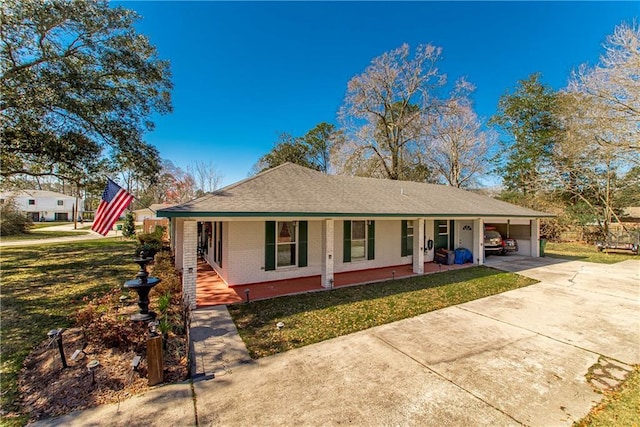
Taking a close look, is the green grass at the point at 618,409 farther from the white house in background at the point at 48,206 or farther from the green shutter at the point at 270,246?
the white house in background at the point at 48,206

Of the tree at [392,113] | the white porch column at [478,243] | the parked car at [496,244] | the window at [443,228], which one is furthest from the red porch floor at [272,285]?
the tree at [392,113]

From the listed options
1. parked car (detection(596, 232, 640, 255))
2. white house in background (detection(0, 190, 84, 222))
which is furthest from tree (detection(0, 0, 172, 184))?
white house in background (detection(0, 190, 84, 222))

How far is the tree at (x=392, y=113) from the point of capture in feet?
76.9

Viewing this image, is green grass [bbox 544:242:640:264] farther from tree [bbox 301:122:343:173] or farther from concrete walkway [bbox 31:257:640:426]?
tree [bbox 301:122:343:173]

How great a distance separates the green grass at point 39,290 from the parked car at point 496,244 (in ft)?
56.1

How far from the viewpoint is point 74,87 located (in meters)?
10.5

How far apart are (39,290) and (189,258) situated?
20.3 ft

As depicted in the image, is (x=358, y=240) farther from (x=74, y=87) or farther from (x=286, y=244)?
(x=74, y=87)

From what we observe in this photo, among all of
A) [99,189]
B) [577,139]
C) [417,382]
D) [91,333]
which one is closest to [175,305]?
[91,333]

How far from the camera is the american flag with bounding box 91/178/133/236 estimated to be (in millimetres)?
6469

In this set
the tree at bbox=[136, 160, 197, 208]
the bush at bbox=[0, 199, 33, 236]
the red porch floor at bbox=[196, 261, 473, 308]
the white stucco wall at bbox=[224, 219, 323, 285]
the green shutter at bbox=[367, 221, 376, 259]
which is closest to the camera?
the red porch floor at bbox=[196, 261, 473, 308]

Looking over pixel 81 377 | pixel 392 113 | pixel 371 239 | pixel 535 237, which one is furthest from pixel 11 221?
pixel 535 237

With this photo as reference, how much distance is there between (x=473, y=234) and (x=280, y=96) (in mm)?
15815

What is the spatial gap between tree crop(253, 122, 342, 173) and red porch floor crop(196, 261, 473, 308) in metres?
23.6
